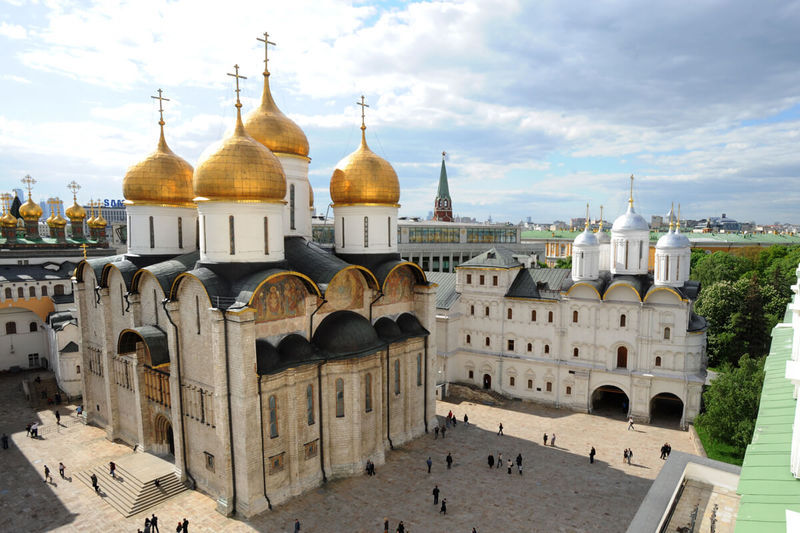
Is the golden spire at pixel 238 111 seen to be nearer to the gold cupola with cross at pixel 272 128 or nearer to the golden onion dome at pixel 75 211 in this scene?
the gold cupola with cross at pixel 272 128

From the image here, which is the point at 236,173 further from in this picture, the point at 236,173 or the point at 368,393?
the point at 368,393

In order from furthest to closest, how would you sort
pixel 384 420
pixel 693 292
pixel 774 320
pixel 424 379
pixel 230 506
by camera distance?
pixel 774 320
pixel 693 292
pixel 424 379
pixel 384 420
pixel 230 506

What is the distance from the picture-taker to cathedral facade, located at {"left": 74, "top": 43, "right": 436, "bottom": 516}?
55.0 ft

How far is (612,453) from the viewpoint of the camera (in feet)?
72.7

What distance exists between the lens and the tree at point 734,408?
20000 millimetres

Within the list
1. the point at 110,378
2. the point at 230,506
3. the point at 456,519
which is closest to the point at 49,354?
the point at 110,378

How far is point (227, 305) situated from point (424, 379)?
10776mm

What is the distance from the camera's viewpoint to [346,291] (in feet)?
67.2

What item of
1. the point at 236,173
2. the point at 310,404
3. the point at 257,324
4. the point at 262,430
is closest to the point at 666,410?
the point at 310,404

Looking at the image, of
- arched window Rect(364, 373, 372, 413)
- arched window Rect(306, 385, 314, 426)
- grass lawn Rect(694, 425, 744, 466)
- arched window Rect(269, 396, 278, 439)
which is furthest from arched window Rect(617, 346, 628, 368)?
arched window Rect(269, 396, 278, 439)

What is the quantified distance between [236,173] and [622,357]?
21694mm

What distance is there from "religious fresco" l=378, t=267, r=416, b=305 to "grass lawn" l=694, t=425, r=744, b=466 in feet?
47.2

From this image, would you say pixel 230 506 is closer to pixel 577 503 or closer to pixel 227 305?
pixel 227 305

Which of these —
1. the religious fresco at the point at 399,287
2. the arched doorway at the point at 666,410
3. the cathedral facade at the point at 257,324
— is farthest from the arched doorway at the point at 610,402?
the religious fresco at the point at 399,287
